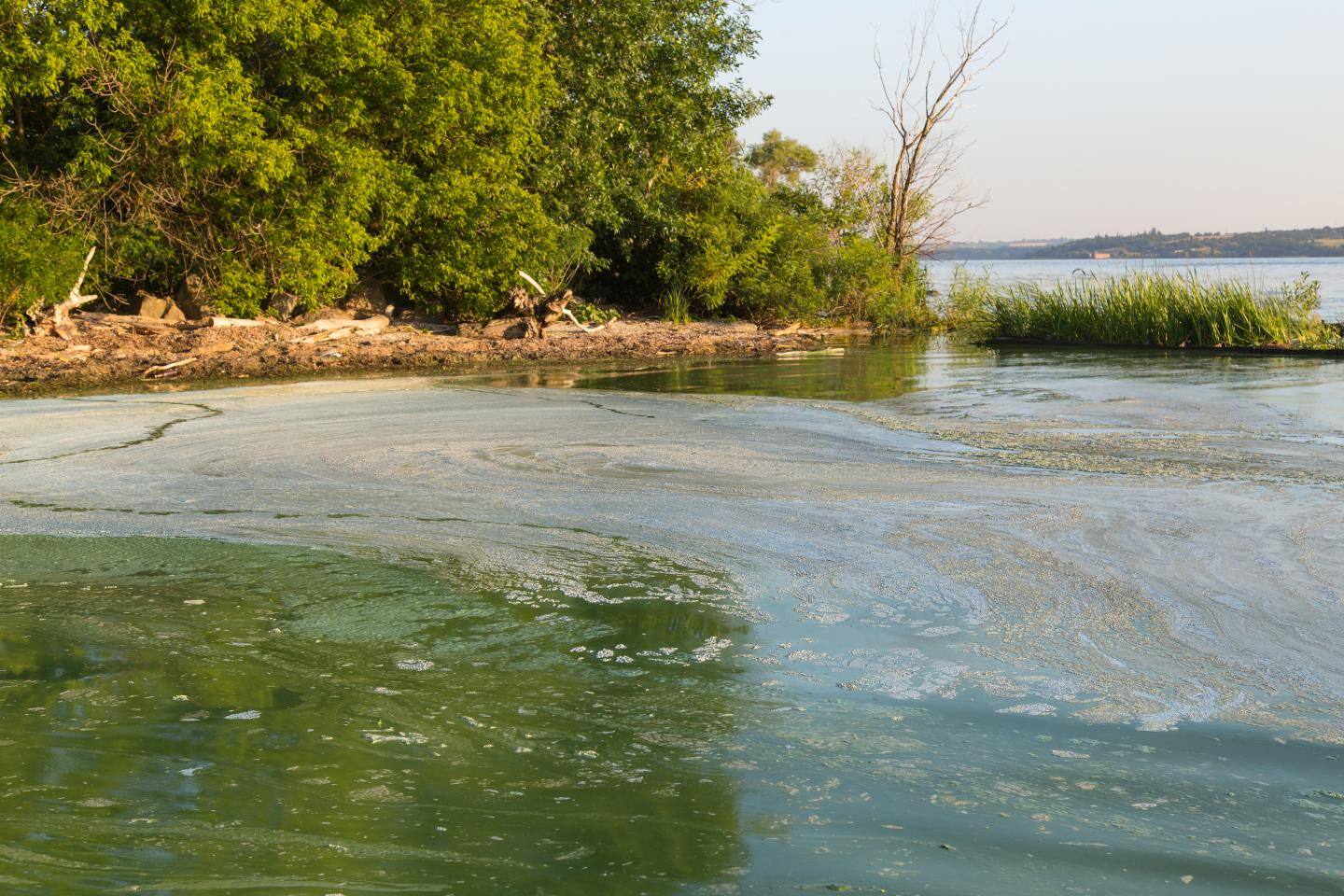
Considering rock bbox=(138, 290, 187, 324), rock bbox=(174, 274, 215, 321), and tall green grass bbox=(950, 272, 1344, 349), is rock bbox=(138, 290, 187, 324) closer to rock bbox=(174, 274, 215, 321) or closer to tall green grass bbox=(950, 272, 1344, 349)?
rock bbox=(174, 274, 215, 321)

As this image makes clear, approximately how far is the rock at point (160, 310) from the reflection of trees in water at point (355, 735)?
54.7 feet

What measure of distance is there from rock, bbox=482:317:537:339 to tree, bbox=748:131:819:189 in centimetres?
3973

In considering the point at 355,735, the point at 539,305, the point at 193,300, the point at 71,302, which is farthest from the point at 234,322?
the point at 355,735

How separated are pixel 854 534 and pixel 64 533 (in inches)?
156

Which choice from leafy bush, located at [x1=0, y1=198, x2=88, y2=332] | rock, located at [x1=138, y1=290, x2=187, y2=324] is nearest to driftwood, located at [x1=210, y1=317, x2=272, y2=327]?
rock, located at [x1=138, y1=290, x2=187, y2=324]

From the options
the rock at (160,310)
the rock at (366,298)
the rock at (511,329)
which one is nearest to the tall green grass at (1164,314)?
the rock at (511,329)

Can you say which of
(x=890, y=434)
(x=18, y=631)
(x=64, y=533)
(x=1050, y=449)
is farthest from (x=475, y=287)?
(x=18, y=631)

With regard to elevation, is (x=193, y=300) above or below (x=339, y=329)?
above

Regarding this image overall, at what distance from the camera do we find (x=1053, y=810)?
2.99 m

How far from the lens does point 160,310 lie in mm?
20984

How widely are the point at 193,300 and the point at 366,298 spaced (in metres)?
3.94

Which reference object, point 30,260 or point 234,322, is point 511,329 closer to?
point 234,322

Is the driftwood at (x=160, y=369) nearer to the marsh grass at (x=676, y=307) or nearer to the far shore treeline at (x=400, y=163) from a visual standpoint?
the far shore treeline at (x=400, y=163)

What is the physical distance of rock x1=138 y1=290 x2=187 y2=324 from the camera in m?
20.8
